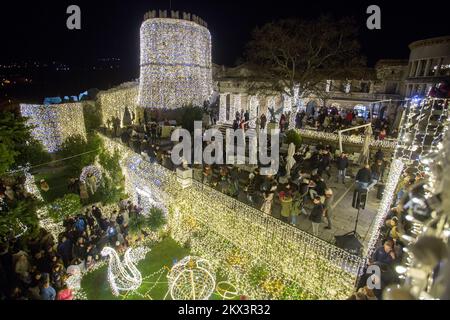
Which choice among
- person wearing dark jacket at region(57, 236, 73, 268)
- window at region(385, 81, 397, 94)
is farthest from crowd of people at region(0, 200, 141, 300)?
window at region(385, 81, 397, 94)

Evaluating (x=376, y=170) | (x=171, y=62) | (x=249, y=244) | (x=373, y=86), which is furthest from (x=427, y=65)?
(x=249, y=244)

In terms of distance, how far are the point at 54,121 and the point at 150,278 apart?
45.8 ft

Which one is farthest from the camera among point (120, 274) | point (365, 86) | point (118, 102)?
point (365, 86)

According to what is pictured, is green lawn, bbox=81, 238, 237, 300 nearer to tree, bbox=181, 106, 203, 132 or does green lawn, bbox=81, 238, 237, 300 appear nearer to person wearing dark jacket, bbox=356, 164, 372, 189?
person wearing dark jacket, bbox=356, 164, 372, 189

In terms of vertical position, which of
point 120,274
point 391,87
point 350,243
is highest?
point 391,87

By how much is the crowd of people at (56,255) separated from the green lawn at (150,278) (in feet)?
1.93

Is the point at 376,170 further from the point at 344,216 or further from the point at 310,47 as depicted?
the point at 310,47

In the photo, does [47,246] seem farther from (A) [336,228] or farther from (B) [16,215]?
(A) [336,228]

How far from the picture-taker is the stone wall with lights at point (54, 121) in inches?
646

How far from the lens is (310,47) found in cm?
1853

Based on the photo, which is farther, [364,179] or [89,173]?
[89,173]

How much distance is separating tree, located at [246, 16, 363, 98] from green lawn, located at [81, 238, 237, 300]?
1524cm

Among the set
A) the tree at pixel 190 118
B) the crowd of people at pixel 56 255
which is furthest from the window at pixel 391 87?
the crowd of people at pixel 56 255
